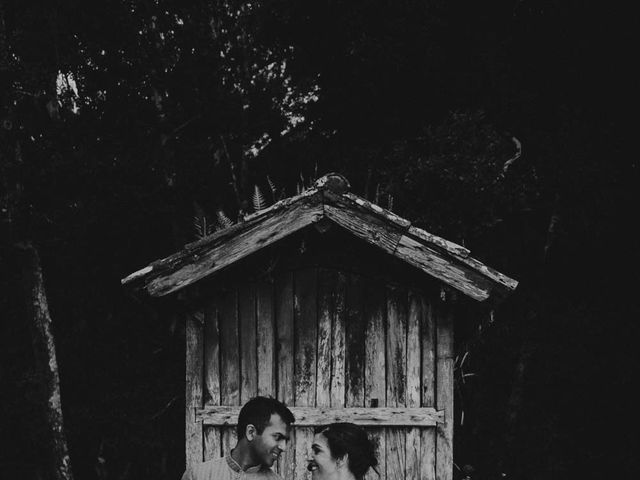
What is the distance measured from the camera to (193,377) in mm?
5500

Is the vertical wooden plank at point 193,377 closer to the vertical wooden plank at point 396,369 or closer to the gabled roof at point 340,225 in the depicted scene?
the gabled roof at point 340,225

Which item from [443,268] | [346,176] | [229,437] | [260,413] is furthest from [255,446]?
[346,176]

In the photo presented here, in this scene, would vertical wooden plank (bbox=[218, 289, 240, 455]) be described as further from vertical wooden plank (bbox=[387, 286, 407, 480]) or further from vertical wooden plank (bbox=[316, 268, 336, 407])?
vertical wooden plank (bbox=[387, 286, 407, 480])

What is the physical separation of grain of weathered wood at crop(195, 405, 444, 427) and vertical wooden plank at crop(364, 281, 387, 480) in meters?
0.09

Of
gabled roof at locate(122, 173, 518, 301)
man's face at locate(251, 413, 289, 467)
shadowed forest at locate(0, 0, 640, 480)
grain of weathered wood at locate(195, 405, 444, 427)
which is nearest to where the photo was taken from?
man's face at locate(251, 413, 289, 467)

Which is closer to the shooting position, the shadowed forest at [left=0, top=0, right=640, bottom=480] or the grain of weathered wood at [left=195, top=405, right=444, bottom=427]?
the grain of weathered wood at [left=195, top=405, right=444, bottom=427]

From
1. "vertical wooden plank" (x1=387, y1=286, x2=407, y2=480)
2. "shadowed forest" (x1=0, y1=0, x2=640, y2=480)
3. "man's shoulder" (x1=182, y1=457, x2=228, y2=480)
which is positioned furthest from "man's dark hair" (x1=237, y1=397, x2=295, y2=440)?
"shadowed forest" (x1=0, y1=0, x2=640, y2=480)

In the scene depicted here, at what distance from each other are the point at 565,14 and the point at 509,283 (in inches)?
309

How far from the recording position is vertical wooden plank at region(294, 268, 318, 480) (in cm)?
547

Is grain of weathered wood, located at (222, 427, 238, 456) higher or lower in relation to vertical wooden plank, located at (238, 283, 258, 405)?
lower

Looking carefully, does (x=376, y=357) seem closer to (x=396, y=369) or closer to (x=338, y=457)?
(x=396, y=369)

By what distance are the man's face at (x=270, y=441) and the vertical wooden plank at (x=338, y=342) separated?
3.79ft

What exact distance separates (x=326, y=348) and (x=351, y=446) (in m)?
1.17

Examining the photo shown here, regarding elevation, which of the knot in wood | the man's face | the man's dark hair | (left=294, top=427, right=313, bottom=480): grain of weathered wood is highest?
the knot in wood
